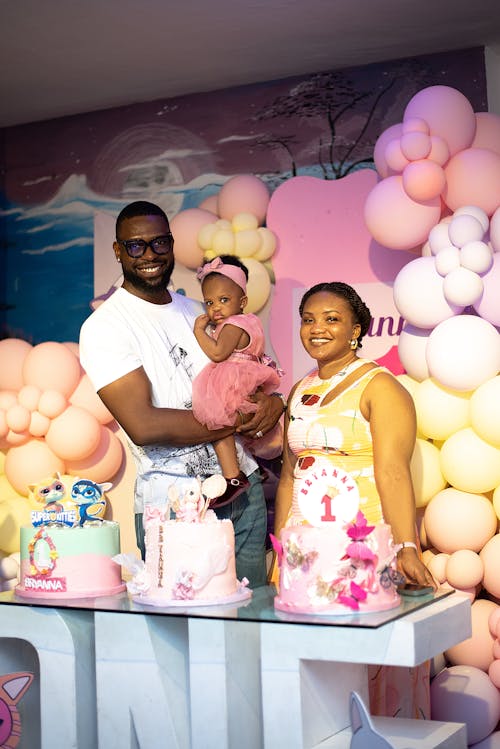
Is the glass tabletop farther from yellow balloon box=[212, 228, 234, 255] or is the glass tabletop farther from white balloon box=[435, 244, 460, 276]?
yellow balloon box=[212, 228, 234, 255]

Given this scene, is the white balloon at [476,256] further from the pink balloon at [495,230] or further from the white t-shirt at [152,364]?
the white t-shirt at [152,364]

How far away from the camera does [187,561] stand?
9.20ft

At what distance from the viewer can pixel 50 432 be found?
4.81 m

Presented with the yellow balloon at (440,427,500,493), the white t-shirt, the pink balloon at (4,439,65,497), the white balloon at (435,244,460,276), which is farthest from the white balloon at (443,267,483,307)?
the pink balloon at (4,439,65,497)

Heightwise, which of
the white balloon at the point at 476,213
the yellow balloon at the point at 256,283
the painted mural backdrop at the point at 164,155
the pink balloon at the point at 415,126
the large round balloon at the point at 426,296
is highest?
the painted mural backdrop at the point at 164,155

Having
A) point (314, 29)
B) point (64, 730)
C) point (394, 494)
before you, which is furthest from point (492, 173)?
point (64, 730)

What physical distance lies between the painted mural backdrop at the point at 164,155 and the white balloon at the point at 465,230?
88cm

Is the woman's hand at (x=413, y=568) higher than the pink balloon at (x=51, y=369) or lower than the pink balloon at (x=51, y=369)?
lower

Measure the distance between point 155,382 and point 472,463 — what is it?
126cm

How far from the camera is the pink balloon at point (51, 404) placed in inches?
189

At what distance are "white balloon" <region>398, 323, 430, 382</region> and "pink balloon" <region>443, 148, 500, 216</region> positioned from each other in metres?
0.55

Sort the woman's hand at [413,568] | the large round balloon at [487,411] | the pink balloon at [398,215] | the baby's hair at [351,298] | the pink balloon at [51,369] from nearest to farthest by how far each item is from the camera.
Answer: the woman's hand at [413,568] < the baby's hair at [351,298] < the large round balloon at [487,411] < the pink balloon at [398,215] < the pink balloon at [51,369]

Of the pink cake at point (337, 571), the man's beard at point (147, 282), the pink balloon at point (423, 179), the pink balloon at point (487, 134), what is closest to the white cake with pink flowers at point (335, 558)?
the pink cake at point (337, 571)

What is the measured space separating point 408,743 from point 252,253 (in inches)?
106
